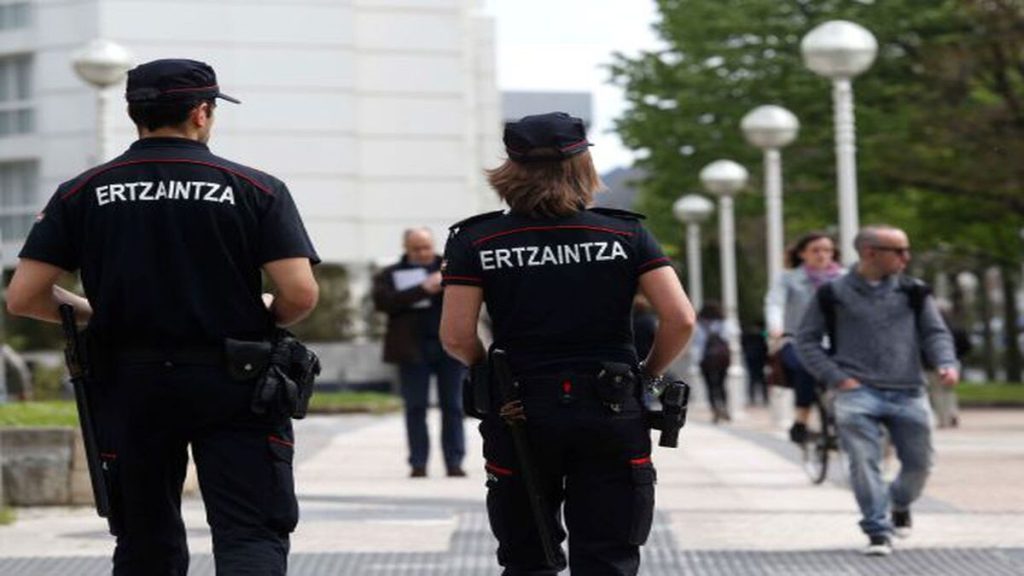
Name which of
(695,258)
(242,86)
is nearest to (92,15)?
(242,86)

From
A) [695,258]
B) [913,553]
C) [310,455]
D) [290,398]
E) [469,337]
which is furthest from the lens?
[695,258]

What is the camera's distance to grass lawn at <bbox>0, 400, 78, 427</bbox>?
14289 mm

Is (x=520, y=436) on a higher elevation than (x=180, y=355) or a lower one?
lower

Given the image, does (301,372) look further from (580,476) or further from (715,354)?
(715,354)

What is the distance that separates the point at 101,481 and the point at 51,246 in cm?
62

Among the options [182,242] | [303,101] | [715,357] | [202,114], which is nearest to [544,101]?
[303,101]

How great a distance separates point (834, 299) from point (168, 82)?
18.5 feet

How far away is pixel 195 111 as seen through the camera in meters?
6.68

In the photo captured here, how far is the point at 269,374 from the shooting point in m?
6.52

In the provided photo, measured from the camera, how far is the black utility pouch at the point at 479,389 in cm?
696

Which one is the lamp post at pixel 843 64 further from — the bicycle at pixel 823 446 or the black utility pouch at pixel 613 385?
the black utility pouch at pixel 613 385

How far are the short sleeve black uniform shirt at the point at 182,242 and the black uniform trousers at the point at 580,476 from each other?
0.76m

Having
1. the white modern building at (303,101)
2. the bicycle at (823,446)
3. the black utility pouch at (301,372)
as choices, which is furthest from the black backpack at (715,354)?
the white modern building at (303,101)

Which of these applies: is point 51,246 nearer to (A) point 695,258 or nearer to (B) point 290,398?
(B) point 290,398
